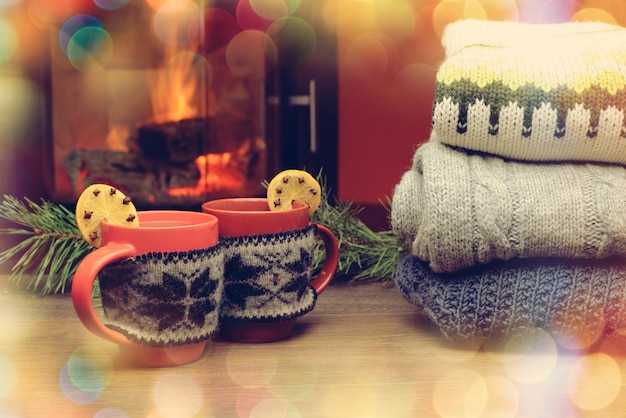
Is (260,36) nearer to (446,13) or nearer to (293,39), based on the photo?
(293,39)

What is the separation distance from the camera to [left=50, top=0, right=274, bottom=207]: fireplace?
1272mm

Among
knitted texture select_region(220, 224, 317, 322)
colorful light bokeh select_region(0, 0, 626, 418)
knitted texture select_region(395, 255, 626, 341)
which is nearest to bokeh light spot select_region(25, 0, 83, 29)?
colorful light bokeh select_region(0, 0, 626, 418)

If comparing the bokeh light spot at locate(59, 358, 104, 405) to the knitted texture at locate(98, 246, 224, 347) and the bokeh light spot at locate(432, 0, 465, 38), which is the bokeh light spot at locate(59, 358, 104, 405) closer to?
the knitted texture at locate(98, 246, 224, 347)

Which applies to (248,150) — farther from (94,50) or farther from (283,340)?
(283,340)

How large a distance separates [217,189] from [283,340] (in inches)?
30.2

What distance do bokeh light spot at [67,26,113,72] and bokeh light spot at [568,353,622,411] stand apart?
3.49ft

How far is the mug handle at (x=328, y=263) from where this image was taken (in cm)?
62

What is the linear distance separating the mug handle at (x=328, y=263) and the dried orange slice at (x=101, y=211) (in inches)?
6.8

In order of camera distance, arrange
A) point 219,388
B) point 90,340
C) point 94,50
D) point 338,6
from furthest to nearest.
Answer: point 94,50 → point 338,6 → point 90,340 → point 219,388

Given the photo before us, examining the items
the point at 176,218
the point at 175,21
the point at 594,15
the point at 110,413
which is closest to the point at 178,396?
the point at 110,413

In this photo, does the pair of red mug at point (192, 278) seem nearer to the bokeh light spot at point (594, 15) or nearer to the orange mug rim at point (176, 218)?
the orange mug rim at point (176, 218)

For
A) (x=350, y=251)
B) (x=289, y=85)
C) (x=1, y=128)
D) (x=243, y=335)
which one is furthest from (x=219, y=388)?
(x=1, y=128)

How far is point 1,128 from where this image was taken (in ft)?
4.16

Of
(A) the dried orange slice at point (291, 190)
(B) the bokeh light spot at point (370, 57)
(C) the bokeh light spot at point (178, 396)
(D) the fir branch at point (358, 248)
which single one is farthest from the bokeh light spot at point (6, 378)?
(B) the bokeh light spot at point (370, 57)
